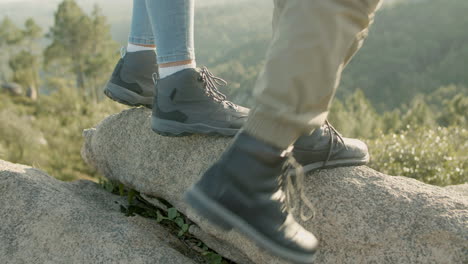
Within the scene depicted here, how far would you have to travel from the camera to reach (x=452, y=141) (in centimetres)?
1006

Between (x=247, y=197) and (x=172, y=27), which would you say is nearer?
(x=247, y=197)

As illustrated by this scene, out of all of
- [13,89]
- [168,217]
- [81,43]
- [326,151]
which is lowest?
[13,89]

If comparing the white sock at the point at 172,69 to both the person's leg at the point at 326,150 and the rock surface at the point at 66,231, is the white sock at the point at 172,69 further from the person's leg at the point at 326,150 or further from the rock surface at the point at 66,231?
the rock surface at the point at 66,231

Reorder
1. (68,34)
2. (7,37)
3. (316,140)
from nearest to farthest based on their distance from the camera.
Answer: (316,140), (68,34), (7,37)

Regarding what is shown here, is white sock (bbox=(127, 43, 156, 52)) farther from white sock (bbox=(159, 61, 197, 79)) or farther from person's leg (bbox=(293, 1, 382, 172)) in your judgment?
person's leg (bbox=(293, 1, 382, 172))

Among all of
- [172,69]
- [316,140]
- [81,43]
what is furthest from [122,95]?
[81,43]

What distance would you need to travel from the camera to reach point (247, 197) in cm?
146

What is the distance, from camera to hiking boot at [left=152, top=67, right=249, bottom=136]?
2186 millimetres

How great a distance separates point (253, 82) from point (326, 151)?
62 centimetres

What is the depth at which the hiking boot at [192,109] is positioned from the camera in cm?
219

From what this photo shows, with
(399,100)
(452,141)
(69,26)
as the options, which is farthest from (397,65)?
(452,141)

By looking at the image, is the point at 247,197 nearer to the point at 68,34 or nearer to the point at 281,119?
the point at 281,119

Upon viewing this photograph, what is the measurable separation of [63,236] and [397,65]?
9518 cm

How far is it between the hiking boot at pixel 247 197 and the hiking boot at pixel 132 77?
4.55 feet
